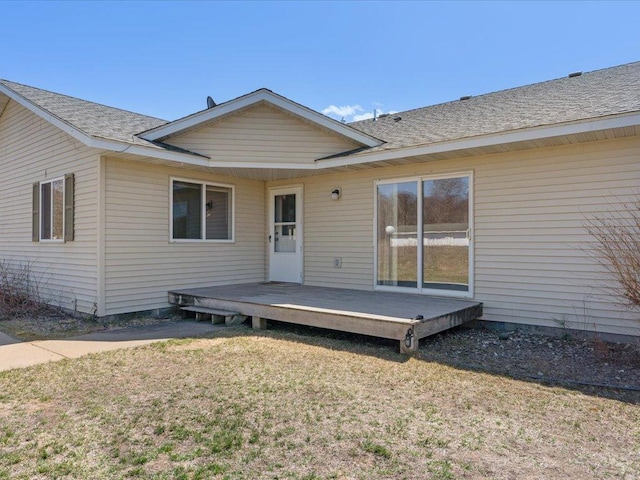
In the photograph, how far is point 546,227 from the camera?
19.0 ft

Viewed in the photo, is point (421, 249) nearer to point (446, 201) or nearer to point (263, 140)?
point (446, 201)

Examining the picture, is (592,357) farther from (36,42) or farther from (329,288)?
(36,42)

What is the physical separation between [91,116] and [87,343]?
13.5 feet

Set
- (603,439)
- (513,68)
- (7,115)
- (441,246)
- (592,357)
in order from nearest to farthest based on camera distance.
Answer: (603,439) < (592,357) < (441,246) < (7,115) < (513,68)

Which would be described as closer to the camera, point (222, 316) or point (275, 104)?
point (222, 316)

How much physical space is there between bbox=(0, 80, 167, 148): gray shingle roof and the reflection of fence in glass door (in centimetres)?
290

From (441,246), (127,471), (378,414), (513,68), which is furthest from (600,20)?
(127,471)

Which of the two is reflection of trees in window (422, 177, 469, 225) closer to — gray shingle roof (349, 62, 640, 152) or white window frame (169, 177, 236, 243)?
gray shingle roof (349, 62, 640, 152)

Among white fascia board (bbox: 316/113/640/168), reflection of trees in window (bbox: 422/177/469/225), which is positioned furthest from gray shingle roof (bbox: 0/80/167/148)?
reflection of trees in window (bbox: 422/177/469/225)

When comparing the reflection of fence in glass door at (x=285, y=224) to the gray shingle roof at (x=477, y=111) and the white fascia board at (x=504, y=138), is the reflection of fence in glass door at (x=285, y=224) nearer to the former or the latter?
the white fascia board at (x=504, y=138)

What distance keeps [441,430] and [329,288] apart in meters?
5.09

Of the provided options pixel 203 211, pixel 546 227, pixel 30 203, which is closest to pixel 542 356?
pixel 546 227

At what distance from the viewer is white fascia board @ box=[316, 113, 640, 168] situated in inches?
189

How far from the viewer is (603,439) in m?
2.85
